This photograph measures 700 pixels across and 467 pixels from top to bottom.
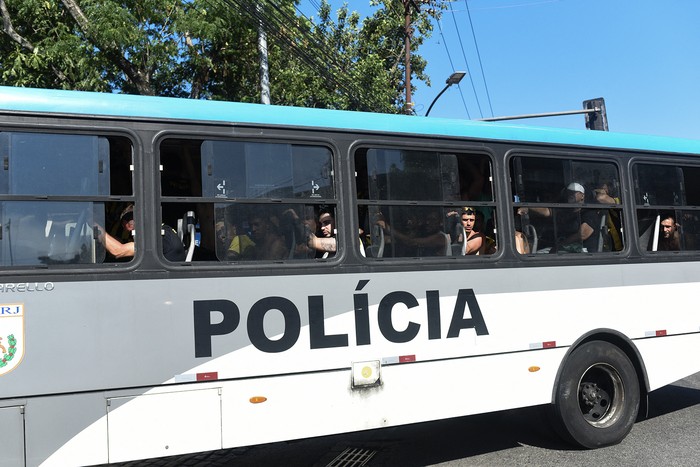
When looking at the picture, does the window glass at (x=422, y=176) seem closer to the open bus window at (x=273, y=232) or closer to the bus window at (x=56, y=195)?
the open bus window at (x=273, y=232)

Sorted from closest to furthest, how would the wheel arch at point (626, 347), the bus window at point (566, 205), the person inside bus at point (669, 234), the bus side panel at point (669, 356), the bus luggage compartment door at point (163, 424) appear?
the bus luggage compartment door at point (163, 424), the bus window at point (566, 205), the wheel arch at point (626, 347), the bus side panel at point (669, 356), the person inside bus at point (669, 234)

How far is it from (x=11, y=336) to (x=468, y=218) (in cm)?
390

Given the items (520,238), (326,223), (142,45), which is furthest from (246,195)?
(142,45)

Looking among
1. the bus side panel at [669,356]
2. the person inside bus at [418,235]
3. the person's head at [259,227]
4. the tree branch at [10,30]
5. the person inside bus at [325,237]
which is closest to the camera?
the person's head at [259,227]

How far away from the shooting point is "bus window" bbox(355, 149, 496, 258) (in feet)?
18.3

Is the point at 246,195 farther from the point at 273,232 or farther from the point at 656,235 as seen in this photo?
the point at 656,235

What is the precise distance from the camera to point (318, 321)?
5211 mm

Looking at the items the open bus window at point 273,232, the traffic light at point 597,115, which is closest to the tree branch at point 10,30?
the open bus window at point 273,232

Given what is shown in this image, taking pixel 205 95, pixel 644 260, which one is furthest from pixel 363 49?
pixel 644 260

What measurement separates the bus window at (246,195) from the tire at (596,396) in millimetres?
2917

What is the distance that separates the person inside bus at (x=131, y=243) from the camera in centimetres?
473

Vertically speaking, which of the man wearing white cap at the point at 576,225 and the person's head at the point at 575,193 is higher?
the person's head at the point at 575,193

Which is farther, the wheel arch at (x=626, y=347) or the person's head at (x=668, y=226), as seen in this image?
the person's head at (x=668, y=226)

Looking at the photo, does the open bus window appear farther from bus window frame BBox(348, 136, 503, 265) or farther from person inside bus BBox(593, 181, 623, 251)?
person inside bus BBox(593, 181, 623, 251)
